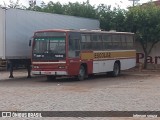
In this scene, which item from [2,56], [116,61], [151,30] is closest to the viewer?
[2,56]

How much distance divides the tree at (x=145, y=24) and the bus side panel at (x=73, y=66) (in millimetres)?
11522

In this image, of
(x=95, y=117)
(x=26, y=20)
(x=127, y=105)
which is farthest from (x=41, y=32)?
(x=95, y=117)

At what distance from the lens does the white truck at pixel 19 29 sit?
24.3 metres

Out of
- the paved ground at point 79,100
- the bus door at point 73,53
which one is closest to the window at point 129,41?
the bus door at point 73,53

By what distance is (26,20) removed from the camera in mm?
26156

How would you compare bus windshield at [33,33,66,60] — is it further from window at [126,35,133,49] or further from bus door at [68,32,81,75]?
window at [126,35,133,49]

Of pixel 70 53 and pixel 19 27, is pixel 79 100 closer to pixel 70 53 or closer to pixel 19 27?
pixel 70 53

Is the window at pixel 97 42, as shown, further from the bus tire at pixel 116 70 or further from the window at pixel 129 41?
the window at pixel 129 41

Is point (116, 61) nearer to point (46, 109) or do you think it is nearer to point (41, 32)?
point (41, 32)

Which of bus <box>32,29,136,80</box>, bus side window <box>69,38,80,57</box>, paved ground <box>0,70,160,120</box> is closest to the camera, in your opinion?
paved ground <box>0,70,160,120</box>

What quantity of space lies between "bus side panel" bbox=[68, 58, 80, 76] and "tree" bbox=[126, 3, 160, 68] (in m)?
11.5

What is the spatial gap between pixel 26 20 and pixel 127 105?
1312 centimetres

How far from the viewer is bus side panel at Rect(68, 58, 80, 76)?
2392 cm

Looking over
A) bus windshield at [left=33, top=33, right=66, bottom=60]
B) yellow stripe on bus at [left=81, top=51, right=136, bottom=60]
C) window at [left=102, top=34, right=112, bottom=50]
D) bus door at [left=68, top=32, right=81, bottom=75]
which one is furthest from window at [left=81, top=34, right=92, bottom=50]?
window at [left=102, top=34, right=112, bottom=50]
